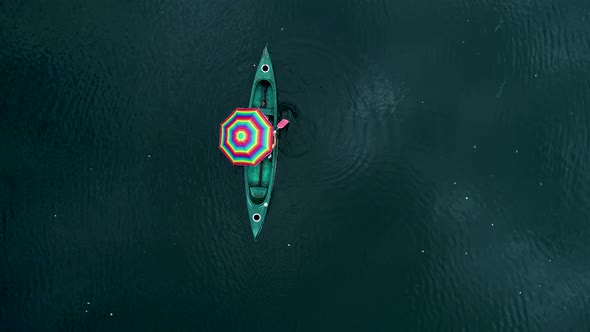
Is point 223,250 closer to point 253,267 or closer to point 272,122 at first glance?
point 253,267

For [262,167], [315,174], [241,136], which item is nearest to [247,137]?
[241,136]

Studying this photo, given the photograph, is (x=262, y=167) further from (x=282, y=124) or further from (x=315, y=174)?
(x=315, y=174)

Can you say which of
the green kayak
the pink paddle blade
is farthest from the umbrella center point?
the pink paddle blade

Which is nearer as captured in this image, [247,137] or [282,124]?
[247,137]

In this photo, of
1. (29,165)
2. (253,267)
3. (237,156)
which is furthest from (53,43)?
(253,267)

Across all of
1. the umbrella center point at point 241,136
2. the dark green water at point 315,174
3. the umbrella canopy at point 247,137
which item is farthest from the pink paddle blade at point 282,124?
the umbrella center point at point 241,136

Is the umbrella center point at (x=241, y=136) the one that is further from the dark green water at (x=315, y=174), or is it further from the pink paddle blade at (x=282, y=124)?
the dark green water at (x=315, y=174)
